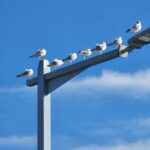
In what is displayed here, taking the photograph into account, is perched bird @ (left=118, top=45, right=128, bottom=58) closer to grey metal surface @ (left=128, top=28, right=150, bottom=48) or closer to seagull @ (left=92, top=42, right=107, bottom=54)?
grey metal surface @ (left=128, top=28, right=150, bottom=48)

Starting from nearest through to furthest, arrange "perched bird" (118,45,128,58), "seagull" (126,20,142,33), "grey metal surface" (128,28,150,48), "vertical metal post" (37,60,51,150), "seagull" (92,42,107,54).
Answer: "grey metal surface" (128,28,150,48) < "perched bird" (118,45,128,58) < "vertical metal post" (37,60,51,150) < "seagull" (92,42,107,54) < "seagull" (126,20,142,33)

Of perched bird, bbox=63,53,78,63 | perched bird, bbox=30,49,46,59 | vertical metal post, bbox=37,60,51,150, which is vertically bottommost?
vertical metal post, bbox=37,60,51,150

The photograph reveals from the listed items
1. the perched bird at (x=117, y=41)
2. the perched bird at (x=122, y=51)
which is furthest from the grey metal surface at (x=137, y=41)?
the perched bird at (x=117, y=41)

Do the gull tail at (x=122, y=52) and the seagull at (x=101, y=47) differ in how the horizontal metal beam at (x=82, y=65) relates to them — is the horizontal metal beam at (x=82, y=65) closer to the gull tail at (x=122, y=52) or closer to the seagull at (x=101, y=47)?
the gull tail at (x=122, y=52)

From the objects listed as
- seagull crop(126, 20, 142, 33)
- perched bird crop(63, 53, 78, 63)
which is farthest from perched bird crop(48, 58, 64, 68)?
seagull crop(126, 20, 142, 33)

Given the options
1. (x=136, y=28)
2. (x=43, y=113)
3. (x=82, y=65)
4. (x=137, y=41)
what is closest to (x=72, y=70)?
(x=82, y=65)

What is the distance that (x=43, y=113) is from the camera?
520 inches

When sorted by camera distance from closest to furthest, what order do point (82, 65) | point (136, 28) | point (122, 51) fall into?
point (122, 51) → point (82, 65) → point (136, 28)

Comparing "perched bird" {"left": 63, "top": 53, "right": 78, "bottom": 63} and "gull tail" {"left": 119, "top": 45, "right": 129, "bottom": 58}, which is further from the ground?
"perched bird" {"left": 63, "top": 53, "right": 78, "bottom": 63}

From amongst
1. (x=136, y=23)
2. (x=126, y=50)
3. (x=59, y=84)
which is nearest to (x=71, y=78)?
(x=59, y=84)

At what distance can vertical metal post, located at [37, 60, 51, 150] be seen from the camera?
13078mm

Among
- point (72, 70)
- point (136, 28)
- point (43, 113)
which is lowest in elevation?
point (43, 113)

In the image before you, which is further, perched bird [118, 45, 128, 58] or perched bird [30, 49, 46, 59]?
perched bird [30, 49, 46, 59]

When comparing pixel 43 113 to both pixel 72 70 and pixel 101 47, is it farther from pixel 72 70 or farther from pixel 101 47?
pixel 101 47
